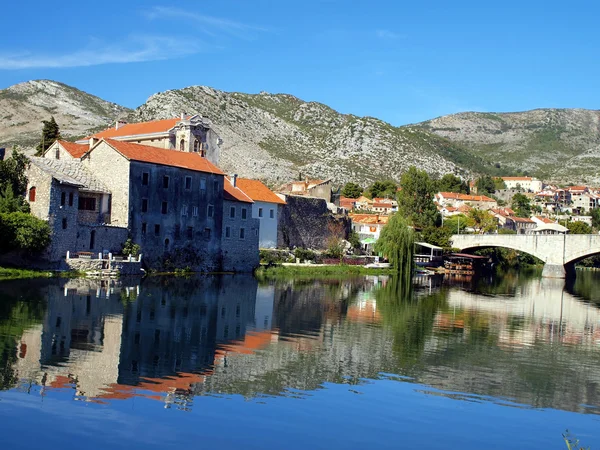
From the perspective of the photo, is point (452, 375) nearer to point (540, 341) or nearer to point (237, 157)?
point (540, 341)

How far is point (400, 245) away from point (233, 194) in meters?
19.5

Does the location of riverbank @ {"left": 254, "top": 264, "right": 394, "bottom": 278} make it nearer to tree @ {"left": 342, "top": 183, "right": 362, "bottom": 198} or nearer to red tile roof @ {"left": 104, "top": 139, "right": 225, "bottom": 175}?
red tile roof @ {"left": 104, "top": 139, "right": 225, "bottom": 175}

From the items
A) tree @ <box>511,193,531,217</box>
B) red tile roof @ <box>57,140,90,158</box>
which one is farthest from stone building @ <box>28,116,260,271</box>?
tree @ <box>511,193,531,217</box>

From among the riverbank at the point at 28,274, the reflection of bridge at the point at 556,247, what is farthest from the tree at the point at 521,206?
the riverbank at the point at 28,274

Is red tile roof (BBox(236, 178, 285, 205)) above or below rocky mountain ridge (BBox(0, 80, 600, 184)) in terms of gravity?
below

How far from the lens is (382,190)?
14750 centimetres

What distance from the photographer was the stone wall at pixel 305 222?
255 feet

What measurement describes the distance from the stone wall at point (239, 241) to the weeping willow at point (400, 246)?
16.6 metres

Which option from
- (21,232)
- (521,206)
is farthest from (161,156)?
(521,206)

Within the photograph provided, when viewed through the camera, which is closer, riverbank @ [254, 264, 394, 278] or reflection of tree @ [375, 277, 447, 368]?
reflection of tree @ [375, 277, 447, 368]

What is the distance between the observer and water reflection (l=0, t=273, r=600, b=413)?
20.7 meters

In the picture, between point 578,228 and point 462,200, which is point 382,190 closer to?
point 462,200

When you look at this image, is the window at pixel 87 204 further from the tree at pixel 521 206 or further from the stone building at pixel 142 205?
the tree at pixel 521 206

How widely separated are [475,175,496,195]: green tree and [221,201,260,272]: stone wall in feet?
430
